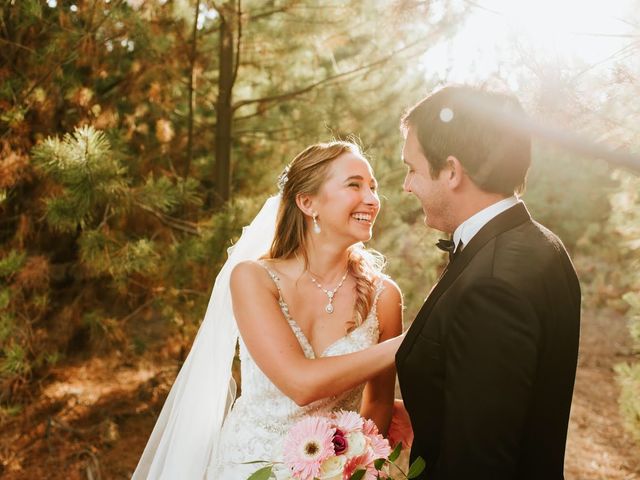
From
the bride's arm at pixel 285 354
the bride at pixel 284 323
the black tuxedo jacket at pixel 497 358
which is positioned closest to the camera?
the black tuxedo jacket at pixel 497 358

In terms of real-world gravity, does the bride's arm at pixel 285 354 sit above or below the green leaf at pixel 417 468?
above

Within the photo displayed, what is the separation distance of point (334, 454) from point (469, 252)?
27.2 inches

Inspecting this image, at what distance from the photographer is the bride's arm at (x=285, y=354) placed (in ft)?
7.36

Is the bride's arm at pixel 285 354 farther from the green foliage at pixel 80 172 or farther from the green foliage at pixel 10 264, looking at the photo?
the green foliage at pixel 10 264

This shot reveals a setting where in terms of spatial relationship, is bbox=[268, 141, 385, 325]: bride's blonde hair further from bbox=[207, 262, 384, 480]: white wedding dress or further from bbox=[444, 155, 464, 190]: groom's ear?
bbox=[444, 155, 464, 190]: groom's ear

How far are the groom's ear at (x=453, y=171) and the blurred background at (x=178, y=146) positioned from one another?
0.28 meters

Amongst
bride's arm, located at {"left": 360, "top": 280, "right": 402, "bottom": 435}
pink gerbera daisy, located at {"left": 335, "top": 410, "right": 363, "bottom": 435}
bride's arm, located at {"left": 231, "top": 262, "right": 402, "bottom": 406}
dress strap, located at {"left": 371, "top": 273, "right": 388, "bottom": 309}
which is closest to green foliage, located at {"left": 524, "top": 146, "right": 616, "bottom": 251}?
dress strap, located at {"left": 371, "top": 273, "right": 388, "bottom": 309}

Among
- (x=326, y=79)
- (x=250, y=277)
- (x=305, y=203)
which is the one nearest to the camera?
(x=250, y=277)

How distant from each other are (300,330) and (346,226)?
49cm

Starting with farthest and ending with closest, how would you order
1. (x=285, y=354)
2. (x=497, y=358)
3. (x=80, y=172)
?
(x=80, y=172) < (x=285, y=354) < (x=497, y=358)

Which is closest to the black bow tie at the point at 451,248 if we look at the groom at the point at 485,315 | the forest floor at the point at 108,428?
the groom at the point at 485,315

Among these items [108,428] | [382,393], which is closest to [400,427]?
[382,393]

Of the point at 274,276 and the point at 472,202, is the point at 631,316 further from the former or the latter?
the point at 472,202

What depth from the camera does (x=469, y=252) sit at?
1771mm
